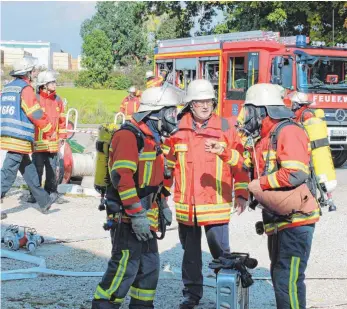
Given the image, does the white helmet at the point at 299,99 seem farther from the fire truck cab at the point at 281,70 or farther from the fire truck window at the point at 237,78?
the fire truck window at the point at 237,78

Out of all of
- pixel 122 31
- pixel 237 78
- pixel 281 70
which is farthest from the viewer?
pixel 122 31

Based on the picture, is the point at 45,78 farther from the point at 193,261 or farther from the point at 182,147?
the point at 193,261

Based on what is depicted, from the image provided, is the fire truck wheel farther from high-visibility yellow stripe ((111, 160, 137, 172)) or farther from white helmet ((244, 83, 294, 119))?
high-visibility yellow stripe ((111, 160, 137, 172))

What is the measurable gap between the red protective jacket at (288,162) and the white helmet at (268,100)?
0.07m

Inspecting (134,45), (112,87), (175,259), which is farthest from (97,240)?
→ (134,45)

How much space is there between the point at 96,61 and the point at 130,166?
66.1 metres

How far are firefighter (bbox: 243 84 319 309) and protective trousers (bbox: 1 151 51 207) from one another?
179 inches

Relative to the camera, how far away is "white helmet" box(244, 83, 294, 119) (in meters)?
4.40

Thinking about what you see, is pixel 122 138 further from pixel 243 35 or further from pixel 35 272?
pixel 243 35

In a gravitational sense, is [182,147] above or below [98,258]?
above

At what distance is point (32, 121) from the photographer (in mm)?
8148

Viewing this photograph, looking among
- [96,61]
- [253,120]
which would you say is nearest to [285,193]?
[253,120]

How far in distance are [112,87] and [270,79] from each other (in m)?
51.6

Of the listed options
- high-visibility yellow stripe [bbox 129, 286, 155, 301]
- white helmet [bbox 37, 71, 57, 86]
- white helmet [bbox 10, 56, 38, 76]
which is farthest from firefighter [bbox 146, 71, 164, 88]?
high-visibility yellow stripe [bbox 129, 286, 155, 301]
